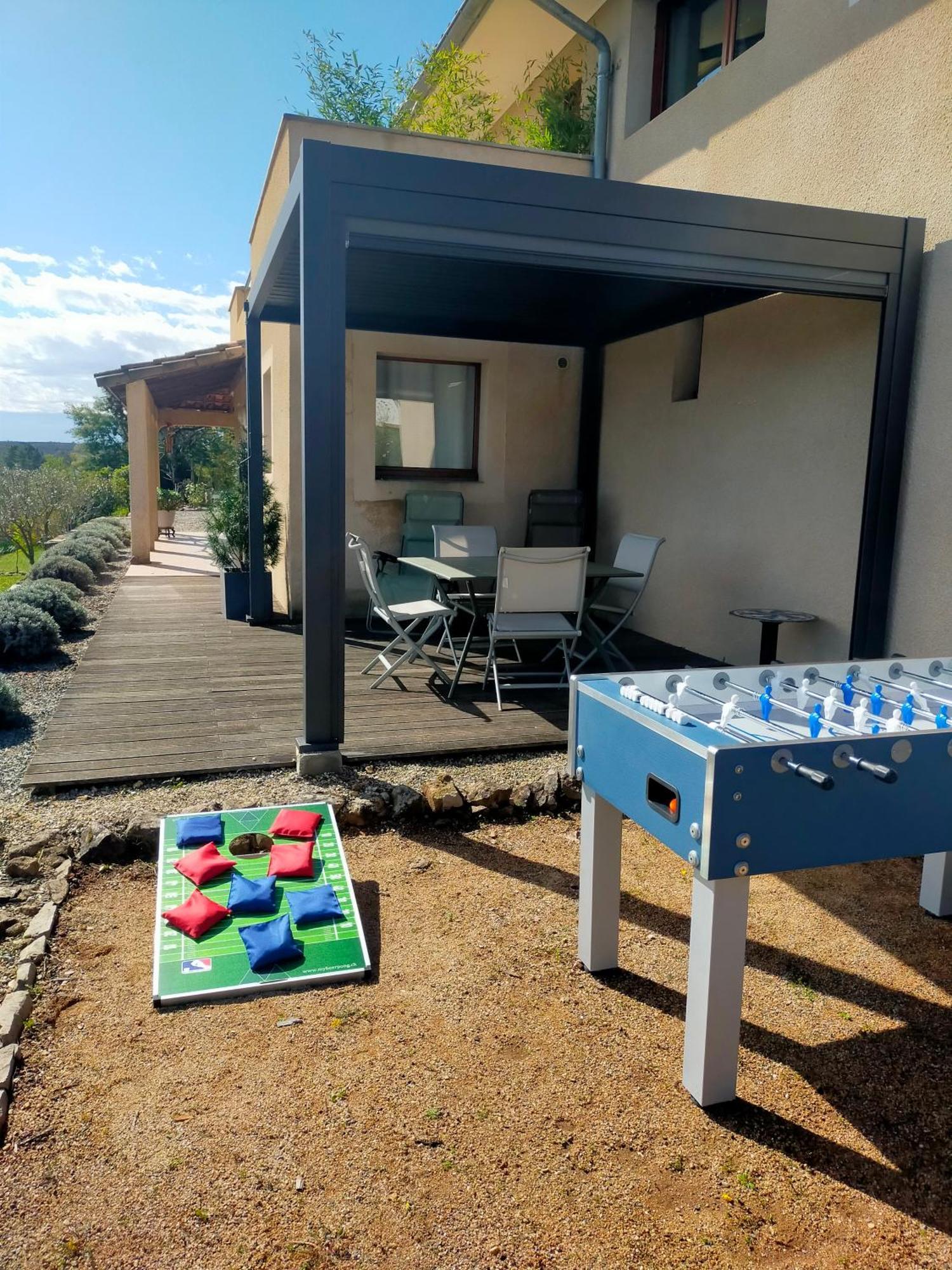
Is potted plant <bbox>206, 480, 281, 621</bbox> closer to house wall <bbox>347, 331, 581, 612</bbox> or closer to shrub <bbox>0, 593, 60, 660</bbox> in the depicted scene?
house wall <bbox>347, 331, 581, 612</bbox>

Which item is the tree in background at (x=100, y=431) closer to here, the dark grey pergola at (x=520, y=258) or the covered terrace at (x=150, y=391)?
the covered terrace at (x=150, y=391)

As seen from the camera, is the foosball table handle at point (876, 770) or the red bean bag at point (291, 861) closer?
the foosball table handle at point (876, 770)

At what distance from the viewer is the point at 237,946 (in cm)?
275

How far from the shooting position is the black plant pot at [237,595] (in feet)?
25.3

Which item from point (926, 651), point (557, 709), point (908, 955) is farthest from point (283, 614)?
point (908, 955)

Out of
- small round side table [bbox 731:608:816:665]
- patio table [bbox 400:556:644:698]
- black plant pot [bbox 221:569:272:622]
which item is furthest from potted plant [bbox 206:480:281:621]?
small round side table [bbox 731:608:816:665]

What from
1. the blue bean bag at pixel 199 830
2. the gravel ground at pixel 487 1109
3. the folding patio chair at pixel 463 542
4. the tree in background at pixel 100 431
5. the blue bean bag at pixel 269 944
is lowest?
the gravel ground at pixel 487 1109

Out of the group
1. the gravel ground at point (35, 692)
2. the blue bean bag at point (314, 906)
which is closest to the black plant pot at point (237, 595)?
the gravel ground at point (35, 692)

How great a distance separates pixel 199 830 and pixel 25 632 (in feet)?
11.7

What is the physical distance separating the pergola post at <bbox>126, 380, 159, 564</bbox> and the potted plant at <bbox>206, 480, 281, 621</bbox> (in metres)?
3.19

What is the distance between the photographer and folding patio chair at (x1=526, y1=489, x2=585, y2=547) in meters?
7.89

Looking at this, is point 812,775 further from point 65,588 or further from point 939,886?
point 65,588

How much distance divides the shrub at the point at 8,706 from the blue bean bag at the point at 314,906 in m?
2.57

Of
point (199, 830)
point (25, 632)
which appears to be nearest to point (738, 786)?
point (199, 830)
